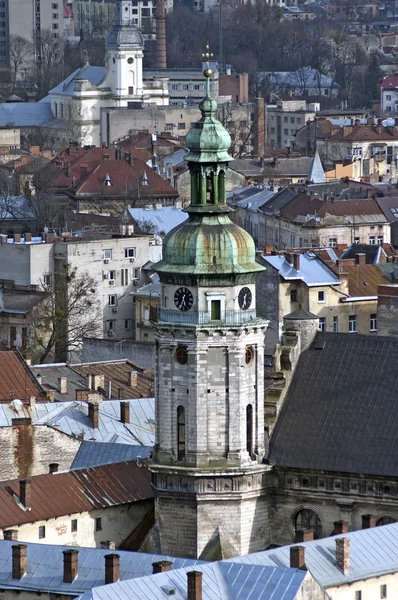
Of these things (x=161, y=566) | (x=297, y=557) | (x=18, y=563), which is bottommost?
(x=18, y=563)

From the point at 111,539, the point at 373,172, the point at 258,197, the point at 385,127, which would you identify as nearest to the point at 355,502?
the point at 111,539

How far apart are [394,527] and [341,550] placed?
9.11 feet

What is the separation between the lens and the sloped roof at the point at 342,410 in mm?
71125

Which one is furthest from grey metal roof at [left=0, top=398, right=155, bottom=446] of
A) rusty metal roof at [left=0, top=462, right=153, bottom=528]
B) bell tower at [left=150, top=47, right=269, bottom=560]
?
bell tower at [left=150, top=47, right=269, bottom=560]

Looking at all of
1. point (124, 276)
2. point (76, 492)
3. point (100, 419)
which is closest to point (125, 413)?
point (100, 419)

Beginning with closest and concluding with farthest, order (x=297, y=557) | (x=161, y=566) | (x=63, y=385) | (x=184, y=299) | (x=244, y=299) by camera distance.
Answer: (x=161, y=566) → (x=297, y=557) → (x=184, y=299) → (x=244, y=299) → (x=63, y=385)

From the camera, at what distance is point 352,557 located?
6756 centimetres

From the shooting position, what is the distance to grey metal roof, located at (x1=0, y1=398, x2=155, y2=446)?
82750mm

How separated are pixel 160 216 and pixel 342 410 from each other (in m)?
67.5

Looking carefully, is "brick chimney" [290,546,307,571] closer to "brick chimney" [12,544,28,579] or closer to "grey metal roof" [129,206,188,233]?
"brick chimney" [12,544,28,579]

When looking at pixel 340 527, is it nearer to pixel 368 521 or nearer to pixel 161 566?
pixel 368 521

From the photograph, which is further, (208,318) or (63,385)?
(63,385)

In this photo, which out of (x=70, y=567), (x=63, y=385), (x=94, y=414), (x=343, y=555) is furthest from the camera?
(x=63, y=385)

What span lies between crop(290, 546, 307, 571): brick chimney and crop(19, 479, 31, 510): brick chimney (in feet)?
31.0
